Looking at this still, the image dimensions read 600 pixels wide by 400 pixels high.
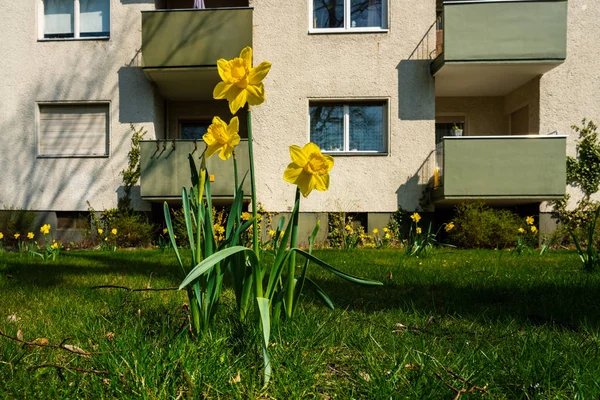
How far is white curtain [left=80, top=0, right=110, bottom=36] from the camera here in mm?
10891

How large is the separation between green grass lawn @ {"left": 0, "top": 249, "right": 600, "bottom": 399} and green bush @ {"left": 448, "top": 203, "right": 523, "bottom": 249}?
601 centimetres

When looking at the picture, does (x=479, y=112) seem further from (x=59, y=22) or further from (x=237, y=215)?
(x=237, y=215)

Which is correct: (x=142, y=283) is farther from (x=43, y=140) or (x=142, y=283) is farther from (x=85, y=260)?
(x=43, y=140)

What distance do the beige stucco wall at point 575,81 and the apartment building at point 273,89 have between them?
0.09 ft

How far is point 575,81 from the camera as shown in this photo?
10.2 metres

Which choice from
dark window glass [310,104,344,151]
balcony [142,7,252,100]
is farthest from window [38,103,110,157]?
dark window glass [310,104,344,151]

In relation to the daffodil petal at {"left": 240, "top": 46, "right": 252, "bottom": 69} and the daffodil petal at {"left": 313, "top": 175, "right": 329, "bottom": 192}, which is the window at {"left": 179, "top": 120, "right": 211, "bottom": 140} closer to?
the daffodil petal at {"left": 240, "top": 46, "right": 252, "bottom": 69}

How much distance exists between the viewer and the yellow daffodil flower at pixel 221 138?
169cm

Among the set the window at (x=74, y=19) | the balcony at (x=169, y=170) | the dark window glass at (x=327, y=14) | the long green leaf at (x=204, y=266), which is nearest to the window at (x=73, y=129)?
the balcony at (x=169, y=170)

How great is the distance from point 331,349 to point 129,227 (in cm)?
891

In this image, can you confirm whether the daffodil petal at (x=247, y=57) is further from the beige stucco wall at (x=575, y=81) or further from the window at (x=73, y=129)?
the beige stucco wall at (x=575, y=81)

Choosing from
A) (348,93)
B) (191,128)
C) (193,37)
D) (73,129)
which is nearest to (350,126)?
(348,93)

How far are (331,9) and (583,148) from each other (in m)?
6.66

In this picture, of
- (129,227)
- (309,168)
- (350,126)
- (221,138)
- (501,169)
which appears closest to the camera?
(309,168)
